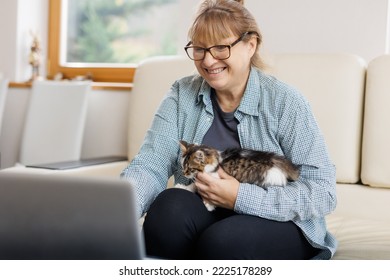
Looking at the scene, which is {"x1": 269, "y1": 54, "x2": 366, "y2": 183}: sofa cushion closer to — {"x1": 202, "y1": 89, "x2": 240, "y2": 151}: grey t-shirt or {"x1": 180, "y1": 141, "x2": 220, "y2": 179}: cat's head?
{"x1": 202, "y1": 89, "x2": 240, "y2": 151}: grey t-shirt

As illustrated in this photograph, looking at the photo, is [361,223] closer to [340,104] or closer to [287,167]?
[340,104]

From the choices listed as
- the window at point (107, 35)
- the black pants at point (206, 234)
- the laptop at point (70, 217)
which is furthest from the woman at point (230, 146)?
the window at point (107, 35)

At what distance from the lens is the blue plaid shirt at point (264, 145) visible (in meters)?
1.44

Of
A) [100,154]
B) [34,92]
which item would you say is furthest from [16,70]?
[100,154]

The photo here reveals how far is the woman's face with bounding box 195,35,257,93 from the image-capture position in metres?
1.53

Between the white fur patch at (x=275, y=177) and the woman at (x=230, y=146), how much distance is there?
0.07 ft

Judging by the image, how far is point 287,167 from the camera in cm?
147

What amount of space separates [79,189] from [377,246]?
121 cm

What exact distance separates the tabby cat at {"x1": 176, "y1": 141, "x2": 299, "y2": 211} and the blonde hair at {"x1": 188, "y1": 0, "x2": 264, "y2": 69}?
299mm

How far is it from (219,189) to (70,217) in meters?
0.77

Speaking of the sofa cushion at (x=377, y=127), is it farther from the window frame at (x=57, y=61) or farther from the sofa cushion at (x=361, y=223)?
the window frame at (x=57, y=61)

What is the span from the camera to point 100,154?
9.86 ft

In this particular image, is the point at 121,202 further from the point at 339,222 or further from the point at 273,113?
the point at 339,222
